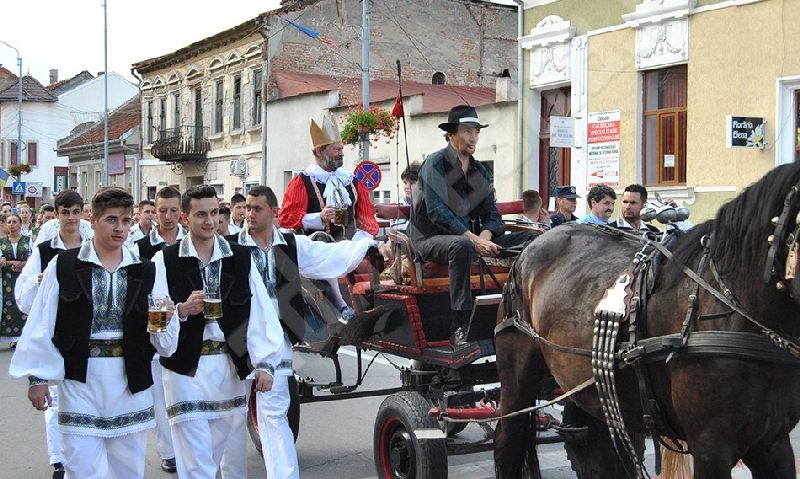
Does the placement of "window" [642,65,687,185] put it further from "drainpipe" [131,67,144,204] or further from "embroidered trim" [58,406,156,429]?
"drainpipe" [131,67,144,204]

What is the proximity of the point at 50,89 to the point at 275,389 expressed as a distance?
60.3 meters

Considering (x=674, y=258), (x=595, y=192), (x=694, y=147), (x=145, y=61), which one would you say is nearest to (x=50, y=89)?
(x=145, y=61)

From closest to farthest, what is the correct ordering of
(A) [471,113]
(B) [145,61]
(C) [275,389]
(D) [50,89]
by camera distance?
(C) [275,389] → (A) [471,113] → (B) [145,61] → (D) [50,89]

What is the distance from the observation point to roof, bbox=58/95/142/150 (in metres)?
45.1

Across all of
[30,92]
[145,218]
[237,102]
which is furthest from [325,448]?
[30,92]

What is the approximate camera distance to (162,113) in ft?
130

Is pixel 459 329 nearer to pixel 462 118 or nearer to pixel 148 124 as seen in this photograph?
pixel 462 118

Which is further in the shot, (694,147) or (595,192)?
(694,147)

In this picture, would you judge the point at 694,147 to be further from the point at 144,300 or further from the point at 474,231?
the point at 144,300

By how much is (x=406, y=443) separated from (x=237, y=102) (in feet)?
94.1

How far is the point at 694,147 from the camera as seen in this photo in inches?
631

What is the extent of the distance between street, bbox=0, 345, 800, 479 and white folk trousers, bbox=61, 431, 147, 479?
78.9 inches

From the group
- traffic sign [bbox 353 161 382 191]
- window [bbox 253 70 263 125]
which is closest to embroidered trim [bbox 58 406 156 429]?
traffic sign [bbox 353 161 382 191]

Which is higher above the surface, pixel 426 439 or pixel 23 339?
pixel 23 339
